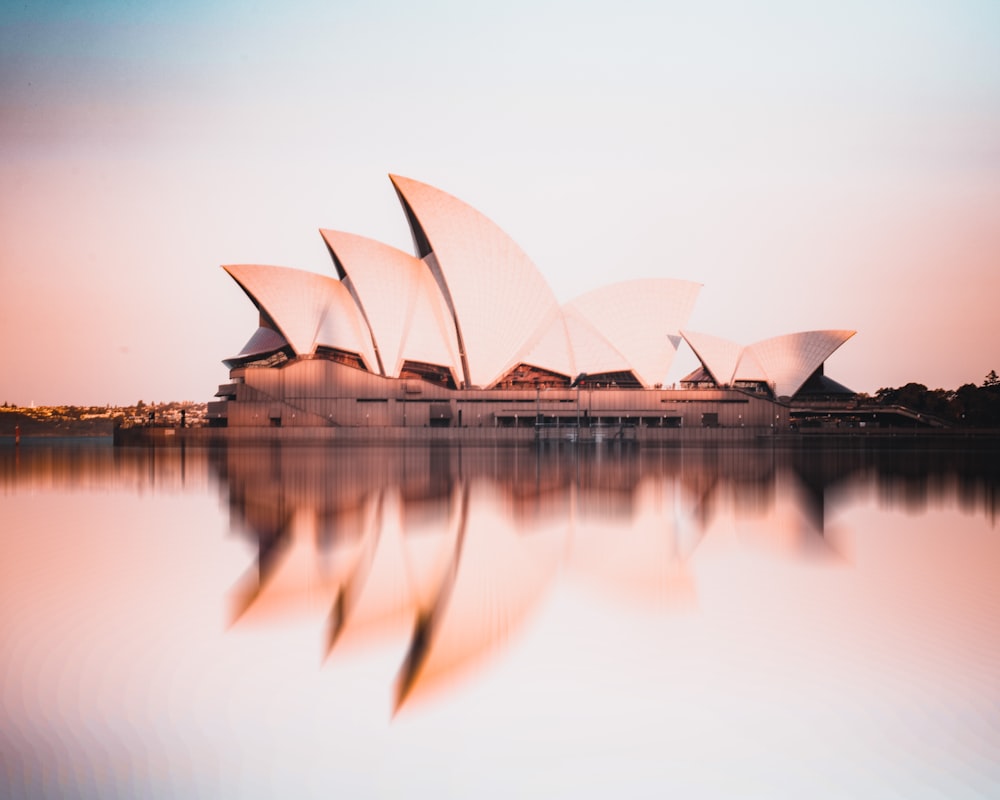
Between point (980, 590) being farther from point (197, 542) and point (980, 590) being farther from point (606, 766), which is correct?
point (197, 542)

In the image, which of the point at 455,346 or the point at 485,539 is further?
A: the point at 455,346

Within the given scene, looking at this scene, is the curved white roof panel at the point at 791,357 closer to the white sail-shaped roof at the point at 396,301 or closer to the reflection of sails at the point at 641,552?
the white sail-shaped roof at the point at 396,301

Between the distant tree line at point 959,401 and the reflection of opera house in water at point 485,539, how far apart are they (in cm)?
4659

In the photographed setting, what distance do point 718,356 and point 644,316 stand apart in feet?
22.2

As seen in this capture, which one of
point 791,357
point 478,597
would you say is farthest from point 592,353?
point 478,597

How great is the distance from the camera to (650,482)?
68.9 ft

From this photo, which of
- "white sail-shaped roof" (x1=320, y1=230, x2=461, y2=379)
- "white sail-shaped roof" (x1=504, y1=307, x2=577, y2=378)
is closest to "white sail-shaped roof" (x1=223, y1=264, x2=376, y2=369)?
"white sail-shaped roof" (x1=320, y1=230, x2=461, y2=379)

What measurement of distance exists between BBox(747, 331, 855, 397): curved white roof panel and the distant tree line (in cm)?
609

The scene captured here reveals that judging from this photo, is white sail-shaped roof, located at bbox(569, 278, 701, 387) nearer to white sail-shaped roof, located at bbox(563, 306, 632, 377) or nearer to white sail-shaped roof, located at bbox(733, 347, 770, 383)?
white sail-shaped roof, located at bbox(563, 306, 632, 377)

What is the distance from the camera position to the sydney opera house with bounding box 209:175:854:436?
50719 millimetres

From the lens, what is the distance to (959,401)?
6906cm

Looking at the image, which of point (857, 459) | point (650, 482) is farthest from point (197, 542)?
point (857, 459)

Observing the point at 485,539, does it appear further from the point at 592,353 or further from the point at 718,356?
the point at 718,356

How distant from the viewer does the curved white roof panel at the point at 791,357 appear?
60781 millimetres
